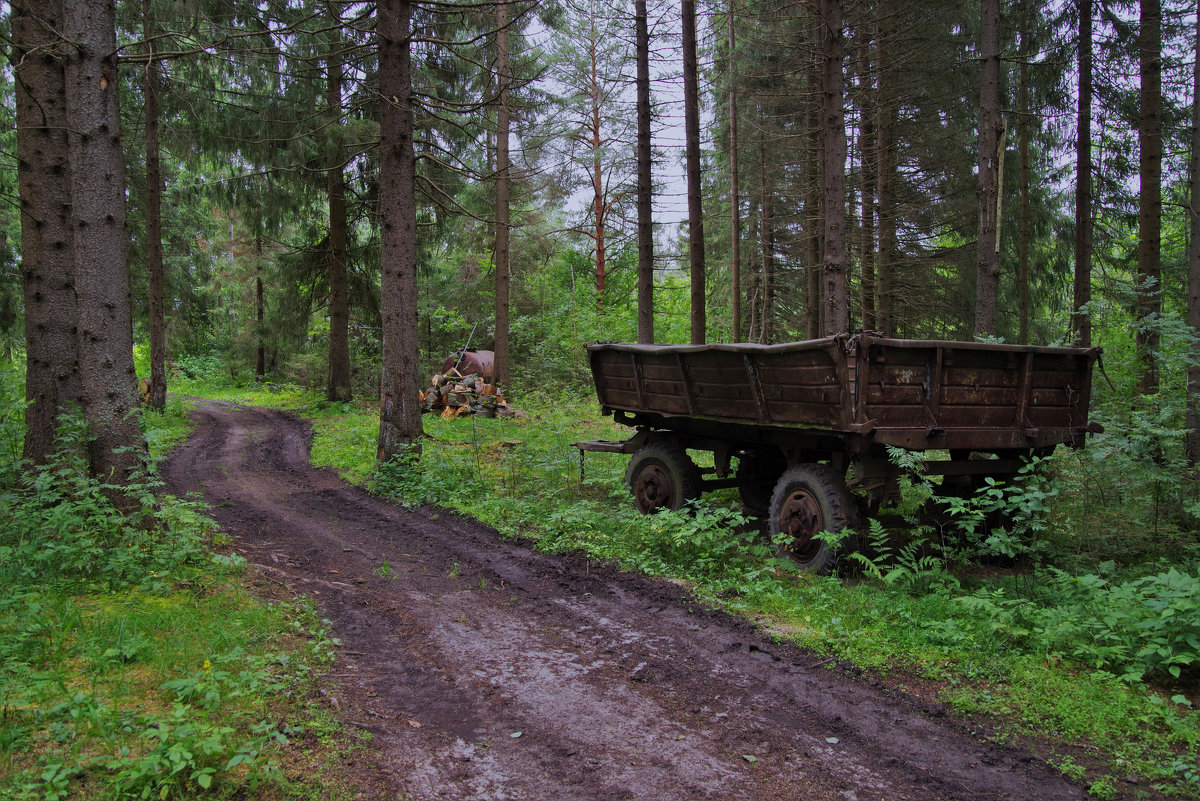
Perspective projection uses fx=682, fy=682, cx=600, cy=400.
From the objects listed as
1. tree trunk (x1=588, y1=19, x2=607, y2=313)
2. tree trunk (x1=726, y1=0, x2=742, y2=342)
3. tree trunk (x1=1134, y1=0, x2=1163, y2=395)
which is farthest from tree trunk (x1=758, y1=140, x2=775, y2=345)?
tree trunk (x1=1134, y1=0, x2=1163, y2=395)

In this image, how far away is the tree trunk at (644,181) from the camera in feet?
46.4

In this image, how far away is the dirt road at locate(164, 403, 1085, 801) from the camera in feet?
9.86

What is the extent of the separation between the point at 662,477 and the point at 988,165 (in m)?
7.82

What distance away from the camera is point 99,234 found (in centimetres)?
586

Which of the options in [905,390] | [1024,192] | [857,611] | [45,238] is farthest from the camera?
[1024,192]

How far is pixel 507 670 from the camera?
4188 mm

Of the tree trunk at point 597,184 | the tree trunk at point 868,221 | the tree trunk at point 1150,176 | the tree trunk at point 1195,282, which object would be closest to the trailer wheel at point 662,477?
the tree trunk at point 1195,282

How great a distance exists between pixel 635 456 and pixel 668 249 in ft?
68.7

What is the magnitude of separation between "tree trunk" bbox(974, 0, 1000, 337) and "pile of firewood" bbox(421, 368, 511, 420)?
423 inches

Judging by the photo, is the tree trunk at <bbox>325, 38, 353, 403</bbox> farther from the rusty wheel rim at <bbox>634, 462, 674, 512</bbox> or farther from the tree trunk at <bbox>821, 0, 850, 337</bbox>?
the rusty wheel rim at <bbox>634, 462, 674, 512</bbox>

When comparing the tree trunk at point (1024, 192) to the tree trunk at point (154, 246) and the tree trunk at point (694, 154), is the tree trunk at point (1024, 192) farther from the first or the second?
the tree trunk at point (154, 246)

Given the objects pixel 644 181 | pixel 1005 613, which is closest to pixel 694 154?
pixel 644 181

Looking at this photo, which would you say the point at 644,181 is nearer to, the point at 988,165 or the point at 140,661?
the point at 988,165

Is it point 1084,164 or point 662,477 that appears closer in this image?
point 662,477
